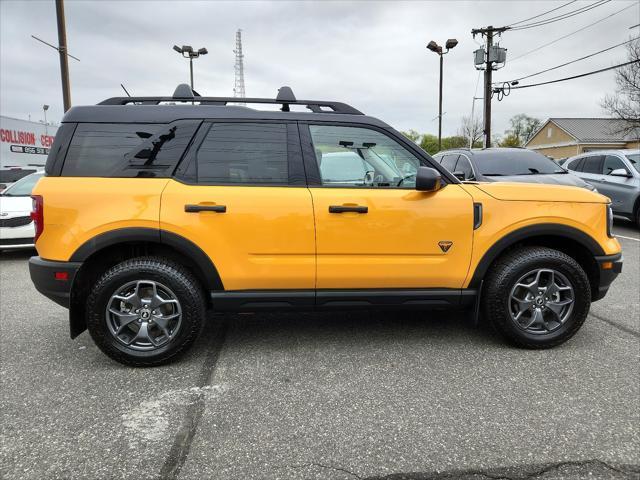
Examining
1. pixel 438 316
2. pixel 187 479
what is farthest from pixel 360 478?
pixel 438 316

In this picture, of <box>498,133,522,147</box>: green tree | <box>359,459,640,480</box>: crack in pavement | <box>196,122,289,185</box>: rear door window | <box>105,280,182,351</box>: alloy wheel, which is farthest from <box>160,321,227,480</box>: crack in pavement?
<box>498,133,522,147</box>: green tree

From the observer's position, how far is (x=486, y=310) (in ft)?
11.3

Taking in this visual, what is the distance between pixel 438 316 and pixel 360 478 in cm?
246

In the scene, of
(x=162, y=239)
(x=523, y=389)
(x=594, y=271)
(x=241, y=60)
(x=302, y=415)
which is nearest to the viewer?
(x=302, y=415)

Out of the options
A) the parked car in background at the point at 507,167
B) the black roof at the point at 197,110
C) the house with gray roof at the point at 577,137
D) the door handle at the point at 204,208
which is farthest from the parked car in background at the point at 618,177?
the house with gray roof at the point at 577,137

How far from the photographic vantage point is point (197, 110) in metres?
3.28

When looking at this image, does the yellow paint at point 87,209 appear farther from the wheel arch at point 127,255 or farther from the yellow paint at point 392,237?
the yellow paint at point 392,237

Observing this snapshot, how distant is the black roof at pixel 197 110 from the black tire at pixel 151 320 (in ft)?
3.38

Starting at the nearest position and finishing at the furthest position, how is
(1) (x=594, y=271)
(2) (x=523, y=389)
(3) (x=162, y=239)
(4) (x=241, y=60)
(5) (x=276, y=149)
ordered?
(2) (x=523, y=389) < (3) (x=162, y=239) < (5) (x=276, y=149) < (1) (x=594, y=271) < (4) (x=241, y=60)

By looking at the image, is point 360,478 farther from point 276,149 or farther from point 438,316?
point 438,316

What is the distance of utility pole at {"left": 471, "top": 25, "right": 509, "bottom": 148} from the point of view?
23.1 metres

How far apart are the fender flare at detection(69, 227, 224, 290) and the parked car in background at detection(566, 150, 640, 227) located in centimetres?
983

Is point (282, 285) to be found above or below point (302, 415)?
above

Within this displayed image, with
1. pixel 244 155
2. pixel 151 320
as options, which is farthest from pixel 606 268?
pixel 151 320
